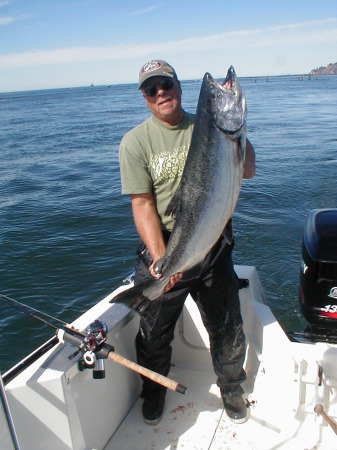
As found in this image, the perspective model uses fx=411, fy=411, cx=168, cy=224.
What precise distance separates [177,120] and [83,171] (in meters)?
15.7

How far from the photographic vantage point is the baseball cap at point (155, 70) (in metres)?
2.90

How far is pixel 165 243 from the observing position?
3.24 m

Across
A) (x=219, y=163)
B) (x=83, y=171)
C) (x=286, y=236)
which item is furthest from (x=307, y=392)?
(x=83, y=171)

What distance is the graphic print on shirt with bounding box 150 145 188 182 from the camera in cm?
313

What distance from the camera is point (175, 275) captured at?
294 cm

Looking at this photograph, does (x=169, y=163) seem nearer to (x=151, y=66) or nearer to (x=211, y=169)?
(x=211, y=169)

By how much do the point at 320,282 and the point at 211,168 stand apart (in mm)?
2016


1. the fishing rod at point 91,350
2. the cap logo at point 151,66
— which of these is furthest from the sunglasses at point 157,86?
the fishing rod at point 91,350

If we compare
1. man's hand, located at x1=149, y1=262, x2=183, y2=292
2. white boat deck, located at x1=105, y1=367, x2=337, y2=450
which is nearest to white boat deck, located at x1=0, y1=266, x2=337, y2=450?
white boat deck, located at x1=105, y1=367, x2=337, y2=450

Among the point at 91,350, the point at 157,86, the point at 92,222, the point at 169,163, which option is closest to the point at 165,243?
the point at 169,163

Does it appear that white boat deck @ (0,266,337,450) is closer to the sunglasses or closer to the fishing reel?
the fishing reel

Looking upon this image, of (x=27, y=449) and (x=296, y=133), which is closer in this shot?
(x=27, y=449)

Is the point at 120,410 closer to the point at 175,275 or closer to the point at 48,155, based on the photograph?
the point at 175,275

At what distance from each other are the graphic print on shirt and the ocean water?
457 centimetres
